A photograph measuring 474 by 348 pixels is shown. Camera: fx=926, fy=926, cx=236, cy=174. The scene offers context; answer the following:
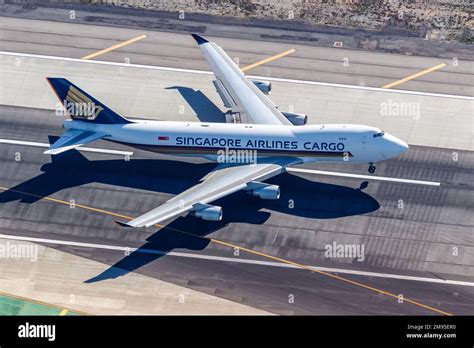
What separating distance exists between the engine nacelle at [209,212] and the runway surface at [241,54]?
28.1m

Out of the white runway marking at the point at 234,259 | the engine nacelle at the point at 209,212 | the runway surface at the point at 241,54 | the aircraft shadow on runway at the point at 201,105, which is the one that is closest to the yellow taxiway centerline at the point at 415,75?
the runway surface at the point at 241,54

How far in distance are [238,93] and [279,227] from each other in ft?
58.6

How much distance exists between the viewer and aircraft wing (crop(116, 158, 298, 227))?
274ft

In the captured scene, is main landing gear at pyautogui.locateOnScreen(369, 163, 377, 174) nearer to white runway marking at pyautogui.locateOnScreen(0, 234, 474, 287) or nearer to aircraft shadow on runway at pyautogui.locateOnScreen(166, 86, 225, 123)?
white runway marking at pyautogui.locateOnScreen(0, 234, 474, 287)

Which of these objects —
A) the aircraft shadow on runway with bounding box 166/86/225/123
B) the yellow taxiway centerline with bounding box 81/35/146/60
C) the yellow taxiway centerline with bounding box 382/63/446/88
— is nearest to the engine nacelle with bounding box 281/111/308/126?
the aircraft shadow on runway with bounding box 166/86/225/123

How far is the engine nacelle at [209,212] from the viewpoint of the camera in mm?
84875

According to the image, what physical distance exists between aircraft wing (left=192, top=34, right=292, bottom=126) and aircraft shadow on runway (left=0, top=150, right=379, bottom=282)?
21.5 ft

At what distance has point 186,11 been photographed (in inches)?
4712

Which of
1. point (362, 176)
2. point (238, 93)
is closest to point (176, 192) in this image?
point (238, 93)

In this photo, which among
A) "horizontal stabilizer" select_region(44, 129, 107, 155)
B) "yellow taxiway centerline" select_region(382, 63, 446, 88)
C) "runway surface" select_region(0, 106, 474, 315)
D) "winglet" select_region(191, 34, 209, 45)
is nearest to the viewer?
"runway surface" select_region(0, 106, 474, 315)

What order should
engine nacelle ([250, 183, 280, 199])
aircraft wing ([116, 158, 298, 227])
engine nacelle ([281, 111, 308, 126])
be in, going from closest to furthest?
aircraft wing ([116, 158, 298, 227]) < engine nacelle ([250, 183, 280, 199]) < engine nacelle ([281, 111, 308, 126])

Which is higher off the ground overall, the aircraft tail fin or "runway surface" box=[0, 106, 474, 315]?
the aircraft tail fin

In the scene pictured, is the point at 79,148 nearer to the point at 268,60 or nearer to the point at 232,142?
the point at 232,142

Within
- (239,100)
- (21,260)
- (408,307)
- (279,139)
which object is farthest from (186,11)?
(408,307)
